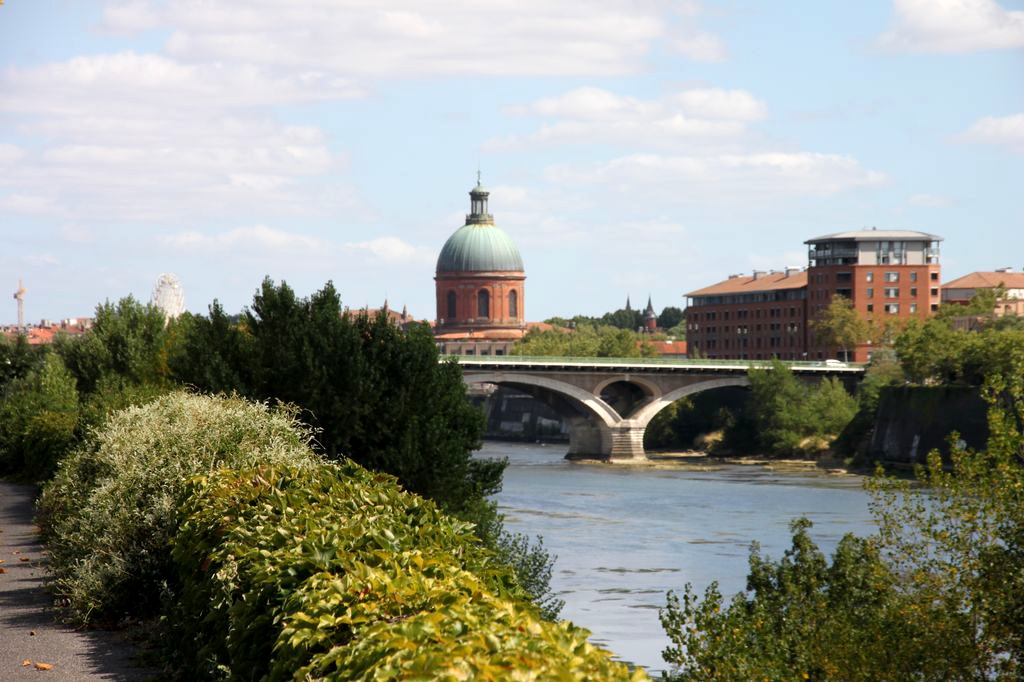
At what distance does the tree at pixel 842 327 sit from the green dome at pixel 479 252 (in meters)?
48.4

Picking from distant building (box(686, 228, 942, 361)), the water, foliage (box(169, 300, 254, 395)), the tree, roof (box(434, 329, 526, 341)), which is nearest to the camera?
foliage (box(169, 300, 254, 395))

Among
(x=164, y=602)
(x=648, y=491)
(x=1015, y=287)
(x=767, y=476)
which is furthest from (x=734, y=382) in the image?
(x=164, y=602)

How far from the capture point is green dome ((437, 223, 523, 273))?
160 metres

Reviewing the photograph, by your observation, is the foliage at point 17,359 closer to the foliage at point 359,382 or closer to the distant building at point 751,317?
the foliage at point 359,382

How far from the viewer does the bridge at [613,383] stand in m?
93.1

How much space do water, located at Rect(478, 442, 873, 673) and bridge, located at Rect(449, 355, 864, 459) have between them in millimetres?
10382

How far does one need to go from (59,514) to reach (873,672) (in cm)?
1173

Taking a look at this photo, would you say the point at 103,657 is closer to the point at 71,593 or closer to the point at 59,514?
the point at 71,593

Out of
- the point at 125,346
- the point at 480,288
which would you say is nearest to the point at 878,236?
the point at 480,288

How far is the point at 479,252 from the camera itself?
160875 mm

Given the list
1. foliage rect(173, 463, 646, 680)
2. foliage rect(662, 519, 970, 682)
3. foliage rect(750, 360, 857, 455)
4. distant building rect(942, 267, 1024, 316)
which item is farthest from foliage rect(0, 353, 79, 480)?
distant building rect(942, 267, 1024, 316)

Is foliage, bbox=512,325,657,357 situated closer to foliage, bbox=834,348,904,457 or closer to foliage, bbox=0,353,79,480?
foliage, bbox=834,348,904,457

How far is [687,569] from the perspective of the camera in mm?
40250

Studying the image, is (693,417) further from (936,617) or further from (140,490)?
(140,490)
